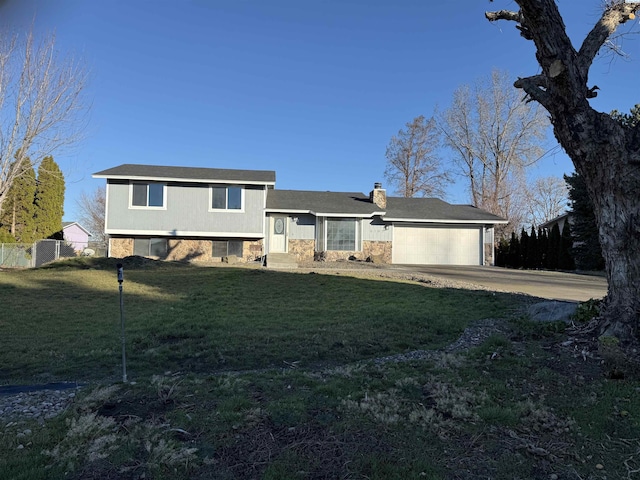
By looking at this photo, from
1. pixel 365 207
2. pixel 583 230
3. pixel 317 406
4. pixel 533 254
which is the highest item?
pixel 365 207

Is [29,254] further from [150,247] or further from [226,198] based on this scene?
[226,198]

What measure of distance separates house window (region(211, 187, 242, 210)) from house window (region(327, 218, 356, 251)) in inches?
179

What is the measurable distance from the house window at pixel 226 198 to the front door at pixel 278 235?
1.96 meters

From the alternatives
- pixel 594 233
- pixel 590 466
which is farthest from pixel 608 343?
pixel 594 233

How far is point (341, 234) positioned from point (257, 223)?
4.17 metres

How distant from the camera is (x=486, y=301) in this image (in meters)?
9.67

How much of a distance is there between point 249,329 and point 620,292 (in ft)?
16.7

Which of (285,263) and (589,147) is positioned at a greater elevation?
(589,147)

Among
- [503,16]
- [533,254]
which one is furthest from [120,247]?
[533,254]

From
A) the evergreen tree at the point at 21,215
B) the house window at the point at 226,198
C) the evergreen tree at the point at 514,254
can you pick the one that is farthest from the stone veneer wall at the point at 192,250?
the evergreen tree at the point at 514,254

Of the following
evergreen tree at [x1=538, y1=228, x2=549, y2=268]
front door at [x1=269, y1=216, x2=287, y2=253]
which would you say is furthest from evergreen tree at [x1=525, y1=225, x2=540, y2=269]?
front door at [x1=269, y1=216, x2=287, y2=253]

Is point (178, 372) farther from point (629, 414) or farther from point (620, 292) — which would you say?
point (620, 292)

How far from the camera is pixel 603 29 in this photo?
17.0 feet

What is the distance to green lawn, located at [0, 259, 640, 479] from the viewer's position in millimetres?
2768
